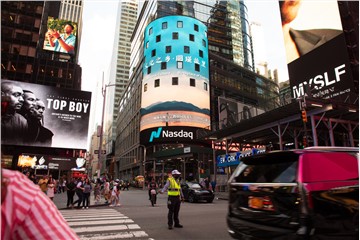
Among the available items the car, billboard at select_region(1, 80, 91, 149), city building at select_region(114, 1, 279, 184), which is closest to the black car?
the car

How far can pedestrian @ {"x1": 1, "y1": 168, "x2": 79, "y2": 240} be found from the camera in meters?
1.20

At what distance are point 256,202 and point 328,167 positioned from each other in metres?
1.38

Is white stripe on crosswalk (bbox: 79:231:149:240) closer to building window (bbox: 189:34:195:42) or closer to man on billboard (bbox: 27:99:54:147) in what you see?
man on billboard (bbox: 27:99:54:147)

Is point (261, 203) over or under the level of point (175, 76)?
under

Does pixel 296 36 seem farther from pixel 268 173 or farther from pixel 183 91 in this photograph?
pixel 183 91

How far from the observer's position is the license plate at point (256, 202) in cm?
477

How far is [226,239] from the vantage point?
6.77 meters

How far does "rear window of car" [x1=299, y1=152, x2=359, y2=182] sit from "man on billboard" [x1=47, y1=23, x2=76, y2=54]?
194 ft

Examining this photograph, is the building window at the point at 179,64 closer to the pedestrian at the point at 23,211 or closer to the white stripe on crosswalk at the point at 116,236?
the white stripe on crosswalk at the point at 116,236

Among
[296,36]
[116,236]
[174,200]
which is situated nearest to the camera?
[116,236]

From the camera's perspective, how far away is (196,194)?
19953mm

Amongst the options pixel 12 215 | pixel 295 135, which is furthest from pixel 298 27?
pixel 12 215

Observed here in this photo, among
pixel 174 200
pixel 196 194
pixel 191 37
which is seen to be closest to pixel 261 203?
pixel 174 200

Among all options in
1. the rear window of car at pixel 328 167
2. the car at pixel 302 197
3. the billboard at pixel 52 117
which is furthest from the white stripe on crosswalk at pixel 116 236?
the billboard at pixel 52 117
